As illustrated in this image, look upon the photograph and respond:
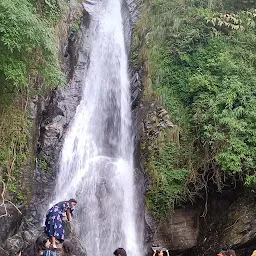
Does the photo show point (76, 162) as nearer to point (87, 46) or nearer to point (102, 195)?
point (102, 195)

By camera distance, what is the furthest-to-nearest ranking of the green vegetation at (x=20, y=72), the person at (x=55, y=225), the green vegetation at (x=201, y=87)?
the green vegetation at (x=201, y=87)
the person at (x=55, y=225)
the green vegetation at (x=20, y=72)

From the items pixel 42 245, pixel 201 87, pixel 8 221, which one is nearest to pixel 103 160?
pixel 8 221

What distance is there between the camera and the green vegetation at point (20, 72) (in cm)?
771

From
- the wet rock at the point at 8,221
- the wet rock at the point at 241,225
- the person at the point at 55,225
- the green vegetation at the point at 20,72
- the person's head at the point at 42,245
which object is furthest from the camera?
the wet rock at the point at 241,225

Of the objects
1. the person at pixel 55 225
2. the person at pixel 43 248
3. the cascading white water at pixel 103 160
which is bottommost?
the person at pixel 43 248

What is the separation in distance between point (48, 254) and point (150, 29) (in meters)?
10.8

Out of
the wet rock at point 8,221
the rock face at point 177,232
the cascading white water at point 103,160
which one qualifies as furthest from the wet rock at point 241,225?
the wet rock at point 8,221

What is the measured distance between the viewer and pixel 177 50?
13.1 meters

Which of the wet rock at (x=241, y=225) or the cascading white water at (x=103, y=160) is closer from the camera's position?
the wet rock at (x=241, y=225)

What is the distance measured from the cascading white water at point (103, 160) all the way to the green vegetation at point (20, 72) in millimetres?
1711

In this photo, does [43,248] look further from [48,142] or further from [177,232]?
[48,142]

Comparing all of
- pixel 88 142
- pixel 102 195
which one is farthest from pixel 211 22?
pixel 102 195

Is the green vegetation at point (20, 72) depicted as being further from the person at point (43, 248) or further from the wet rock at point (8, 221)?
the person at point (43, 248)

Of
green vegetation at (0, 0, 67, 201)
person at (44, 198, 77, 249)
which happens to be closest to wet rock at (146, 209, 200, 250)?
person at (44, 198, 77, 249)
